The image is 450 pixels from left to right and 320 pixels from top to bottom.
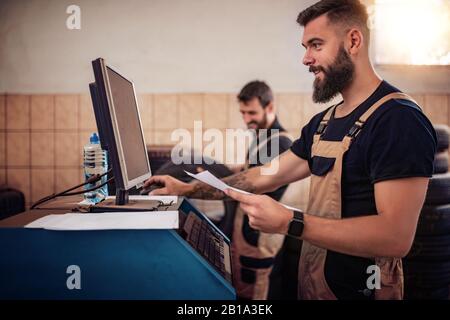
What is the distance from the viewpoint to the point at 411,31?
360 centimetres

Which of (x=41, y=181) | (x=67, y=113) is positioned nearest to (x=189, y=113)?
(x=67, y=113)

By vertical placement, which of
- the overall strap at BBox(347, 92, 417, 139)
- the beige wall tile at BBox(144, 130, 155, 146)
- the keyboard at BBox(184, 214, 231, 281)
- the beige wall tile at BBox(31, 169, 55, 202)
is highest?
the overall strap at BBox(347, 92, 417, 139)

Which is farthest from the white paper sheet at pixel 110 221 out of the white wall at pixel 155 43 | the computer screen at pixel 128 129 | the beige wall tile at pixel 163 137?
the white wall at pixel 155 43

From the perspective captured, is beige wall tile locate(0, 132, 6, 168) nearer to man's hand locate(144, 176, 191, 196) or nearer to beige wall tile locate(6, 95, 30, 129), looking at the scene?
beige wall tile locate(6, 95, 30, 129)

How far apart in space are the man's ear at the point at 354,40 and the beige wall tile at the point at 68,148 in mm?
2759

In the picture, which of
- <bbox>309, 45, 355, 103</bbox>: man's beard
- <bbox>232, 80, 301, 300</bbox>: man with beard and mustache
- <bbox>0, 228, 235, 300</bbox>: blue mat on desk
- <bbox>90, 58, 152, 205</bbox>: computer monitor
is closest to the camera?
<bbox>0, 228, 235, 300</bbox>: blue mat on desk

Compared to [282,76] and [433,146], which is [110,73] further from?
[282,76]

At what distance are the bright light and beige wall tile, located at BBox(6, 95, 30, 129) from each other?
3.09 m

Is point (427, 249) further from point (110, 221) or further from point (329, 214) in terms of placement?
point (110, 221)

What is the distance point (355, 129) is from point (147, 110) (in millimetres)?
2559

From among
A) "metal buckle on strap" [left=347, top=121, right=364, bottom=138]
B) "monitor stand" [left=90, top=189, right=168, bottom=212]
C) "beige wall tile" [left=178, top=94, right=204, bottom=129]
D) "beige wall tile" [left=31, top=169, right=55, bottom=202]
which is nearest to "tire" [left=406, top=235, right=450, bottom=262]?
"metal buckle on strap" [left=347, top=121, right=364, bottom=138]

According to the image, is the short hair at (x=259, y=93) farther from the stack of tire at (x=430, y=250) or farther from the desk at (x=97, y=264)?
the desk at (x=97, y=264)

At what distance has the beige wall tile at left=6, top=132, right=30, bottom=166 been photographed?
11.7 ft

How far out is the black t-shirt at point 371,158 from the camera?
3.65ft
